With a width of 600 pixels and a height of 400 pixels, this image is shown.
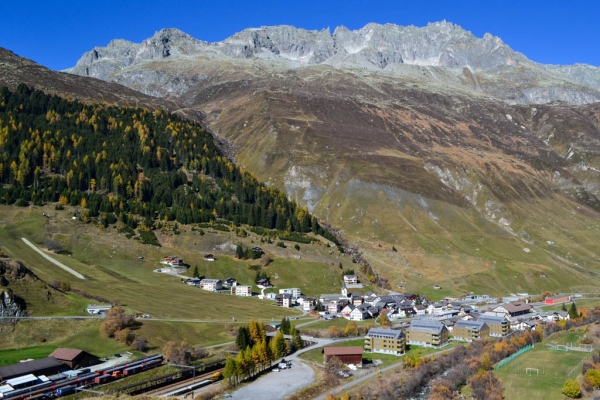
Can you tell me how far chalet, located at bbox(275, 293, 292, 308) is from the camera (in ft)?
457

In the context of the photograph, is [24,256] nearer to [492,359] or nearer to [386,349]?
[386,349]

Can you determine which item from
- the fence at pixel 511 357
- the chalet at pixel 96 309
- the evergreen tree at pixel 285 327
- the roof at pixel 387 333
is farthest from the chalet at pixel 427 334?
the chalet at pixel 96 309

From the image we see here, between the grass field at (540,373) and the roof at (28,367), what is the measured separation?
6292 cm

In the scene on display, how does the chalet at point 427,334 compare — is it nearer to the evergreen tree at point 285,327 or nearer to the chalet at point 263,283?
the evergreen tree at point 285,327

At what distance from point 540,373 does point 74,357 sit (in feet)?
225

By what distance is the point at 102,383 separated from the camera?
72938mm

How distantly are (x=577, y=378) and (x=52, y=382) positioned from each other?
235 feet

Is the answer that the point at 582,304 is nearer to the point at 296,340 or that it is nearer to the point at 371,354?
the point at 371,354

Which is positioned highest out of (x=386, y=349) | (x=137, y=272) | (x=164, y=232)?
(x=164, y=232)

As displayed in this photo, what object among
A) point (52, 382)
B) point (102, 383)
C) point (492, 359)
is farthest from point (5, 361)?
point (492, 359)

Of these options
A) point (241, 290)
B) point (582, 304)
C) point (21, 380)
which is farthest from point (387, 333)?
point (582, 304)

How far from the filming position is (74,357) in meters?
76.3

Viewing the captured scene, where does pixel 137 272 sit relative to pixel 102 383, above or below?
above

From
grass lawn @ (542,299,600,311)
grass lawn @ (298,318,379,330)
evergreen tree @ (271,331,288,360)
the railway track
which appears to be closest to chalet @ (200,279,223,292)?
grass lawn @ (298,318,379,330)
